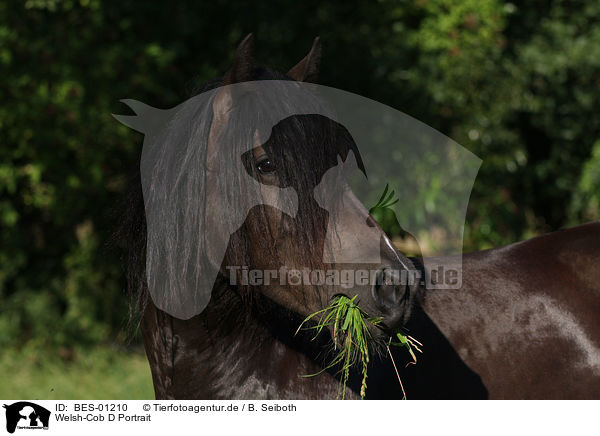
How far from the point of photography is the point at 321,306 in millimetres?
1948

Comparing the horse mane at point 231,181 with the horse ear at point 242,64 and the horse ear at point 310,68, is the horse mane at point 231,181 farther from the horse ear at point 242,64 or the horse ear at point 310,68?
the horse ear at point 310,68

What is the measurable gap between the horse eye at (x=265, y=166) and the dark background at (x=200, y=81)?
3.93m

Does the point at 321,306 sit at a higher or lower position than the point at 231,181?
lower

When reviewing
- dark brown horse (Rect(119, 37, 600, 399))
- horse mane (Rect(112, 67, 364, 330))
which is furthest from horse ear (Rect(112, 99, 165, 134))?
dark brown horse (Rect(119, 37, 600, 399))

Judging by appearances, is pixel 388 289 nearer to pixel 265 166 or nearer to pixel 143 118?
pixel 265 166

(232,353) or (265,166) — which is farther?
(232,353)

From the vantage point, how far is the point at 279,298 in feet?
6.66
